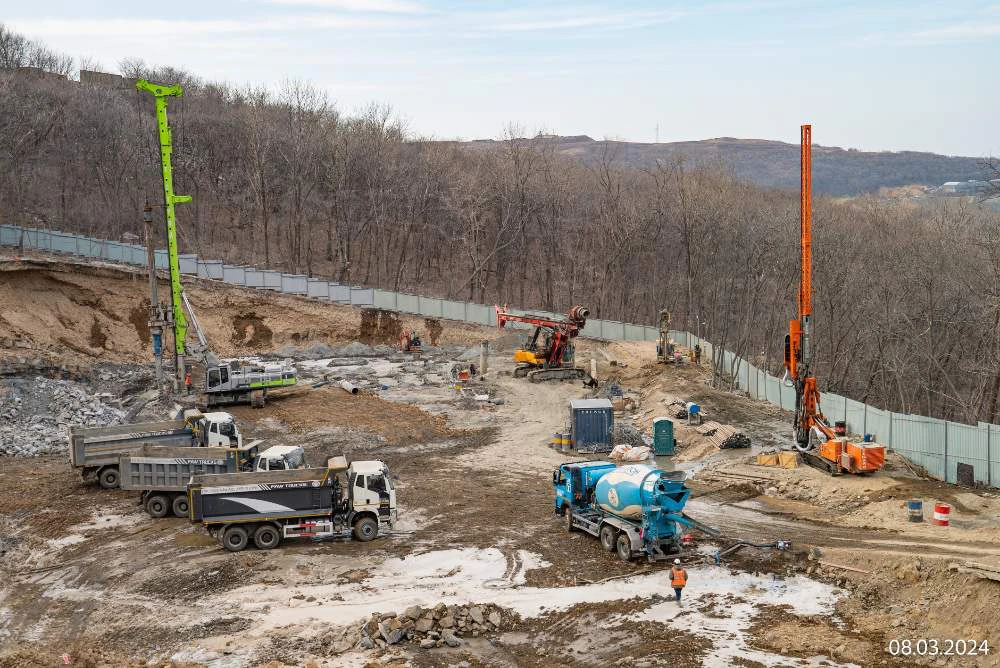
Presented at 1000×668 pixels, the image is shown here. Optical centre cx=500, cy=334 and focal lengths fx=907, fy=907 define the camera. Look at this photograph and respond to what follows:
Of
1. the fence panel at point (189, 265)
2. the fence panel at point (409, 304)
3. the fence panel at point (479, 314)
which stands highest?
the fence panel at point (189, 265)

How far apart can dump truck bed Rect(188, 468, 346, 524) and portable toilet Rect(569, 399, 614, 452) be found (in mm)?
13045

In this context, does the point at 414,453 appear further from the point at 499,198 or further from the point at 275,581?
the point at 499,198

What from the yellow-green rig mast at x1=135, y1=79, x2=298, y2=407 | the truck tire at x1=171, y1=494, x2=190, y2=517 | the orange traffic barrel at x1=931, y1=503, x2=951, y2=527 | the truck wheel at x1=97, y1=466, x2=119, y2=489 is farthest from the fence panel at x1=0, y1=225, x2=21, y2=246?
the orange traffic barrel at x1=931, y1=503, x2=951, y2=527

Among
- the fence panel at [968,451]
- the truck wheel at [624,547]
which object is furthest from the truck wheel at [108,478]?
the fence panel at [968,451]

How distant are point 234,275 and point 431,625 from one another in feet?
147

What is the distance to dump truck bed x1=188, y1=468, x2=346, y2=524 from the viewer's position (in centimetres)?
2244

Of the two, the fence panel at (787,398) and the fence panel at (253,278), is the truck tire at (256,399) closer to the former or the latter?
the fence panel at (253,278)

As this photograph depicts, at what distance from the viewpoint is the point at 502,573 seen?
21.2m

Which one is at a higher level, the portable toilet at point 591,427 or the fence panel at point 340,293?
the fence panel at point 340,293

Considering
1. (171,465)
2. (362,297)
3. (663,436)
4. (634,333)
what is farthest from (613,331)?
(171,465)

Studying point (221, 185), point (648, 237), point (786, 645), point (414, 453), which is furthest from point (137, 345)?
point (786, 645)

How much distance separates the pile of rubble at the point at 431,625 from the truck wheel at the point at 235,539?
19.1 ft

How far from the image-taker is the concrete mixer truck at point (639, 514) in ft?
69.8

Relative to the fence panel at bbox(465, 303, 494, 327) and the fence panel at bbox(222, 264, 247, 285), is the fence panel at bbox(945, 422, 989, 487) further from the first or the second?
the fence panel at bbox(222, 264, 247, 285)
